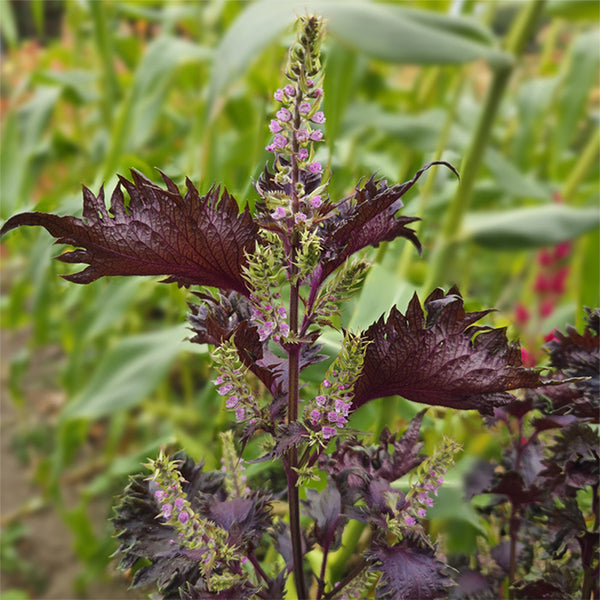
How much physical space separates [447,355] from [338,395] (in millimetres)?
56

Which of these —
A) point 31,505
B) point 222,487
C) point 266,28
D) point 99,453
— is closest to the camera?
point 222,487

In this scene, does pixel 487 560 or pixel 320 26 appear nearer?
pixel 320 26

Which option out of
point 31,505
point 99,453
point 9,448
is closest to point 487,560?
point 31,505

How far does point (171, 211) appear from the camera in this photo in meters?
0.28

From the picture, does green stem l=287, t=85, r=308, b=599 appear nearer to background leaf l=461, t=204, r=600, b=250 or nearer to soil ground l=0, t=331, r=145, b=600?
background leaf l=461, t=204, r=600, b=250

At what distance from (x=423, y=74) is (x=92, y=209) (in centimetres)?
138

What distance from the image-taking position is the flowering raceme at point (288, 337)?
0.27 metres

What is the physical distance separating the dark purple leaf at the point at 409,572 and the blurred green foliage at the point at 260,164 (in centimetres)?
14

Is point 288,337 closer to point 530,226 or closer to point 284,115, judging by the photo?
point 284,115

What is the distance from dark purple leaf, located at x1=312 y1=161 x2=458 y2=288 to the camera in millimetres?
275

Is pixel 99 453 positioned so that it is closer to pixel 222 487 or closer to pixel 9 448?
pixel 9 448

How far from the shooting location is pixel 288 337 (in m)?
0.28

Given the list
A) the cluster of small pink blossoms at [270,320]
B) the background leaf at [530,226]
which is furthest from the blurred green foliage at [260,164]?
the cluster of small pink blossoms at [270,320]

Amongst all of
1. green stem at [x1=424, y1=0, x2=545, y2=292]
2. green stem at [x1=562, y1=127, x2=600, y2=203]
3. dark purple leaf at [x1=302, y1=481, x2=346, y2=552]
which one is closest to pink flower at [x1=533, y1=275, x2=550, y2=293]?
green stem at [x1=562, y1=127, x2=600, y2=203]
